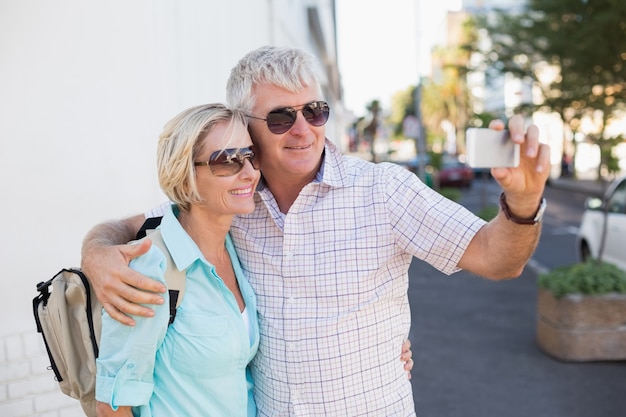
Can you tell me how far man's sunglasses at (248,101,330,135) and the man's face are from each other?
11 millimetres

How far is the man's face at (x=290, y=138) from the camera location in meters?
2.39

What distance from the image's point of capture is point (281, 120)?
7.86ft

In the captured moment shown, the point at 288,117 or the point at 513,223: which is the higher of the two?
the point at 288,117

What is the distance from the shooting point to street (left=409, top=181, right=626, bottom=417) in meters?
5.35

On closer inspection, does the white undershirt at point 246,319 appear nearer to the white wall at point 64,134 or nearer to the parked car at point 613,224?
the white wall at point 64,134

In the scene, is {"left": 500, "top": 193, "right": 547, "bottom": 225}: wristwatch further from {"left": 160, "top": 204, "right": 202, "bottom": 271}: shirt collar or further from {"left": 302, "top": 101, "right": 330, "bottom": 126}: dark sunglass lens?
{"left": 160, "top": 204, "right": 202, "bottom": 271}: shirt collar

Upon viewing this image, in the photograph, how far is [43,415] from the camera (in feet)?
13.2

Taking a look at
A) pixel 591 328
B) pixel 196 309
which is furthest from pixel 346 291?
pixel 591 328

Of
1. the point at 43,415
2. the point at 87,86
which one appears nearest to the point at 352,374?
the point at 43,415

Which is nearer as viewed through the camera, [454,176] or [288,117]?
[288,117]

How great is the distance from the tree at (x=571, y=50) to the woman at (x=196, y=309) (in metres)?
13.1

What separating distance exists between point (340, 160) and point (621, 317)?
4.90 metres

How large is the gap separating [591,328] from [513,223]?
5.01m

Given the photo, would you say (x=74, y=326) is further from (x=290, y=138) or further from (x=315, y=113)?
(x=315, y=113)
